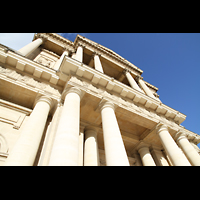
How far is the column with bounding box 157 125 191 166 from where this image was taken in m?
11.3

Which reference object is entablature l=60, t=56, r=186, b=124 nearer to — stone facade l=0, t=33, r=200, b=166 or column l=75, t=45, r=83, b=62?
stone facade l=0, t=33, r=200, b=166

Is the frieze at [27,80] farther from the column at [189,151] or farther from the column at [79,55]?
the column at [189,151]

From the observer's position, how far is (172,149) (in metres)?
12.4

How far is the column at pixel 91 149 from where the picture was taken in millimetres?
10570

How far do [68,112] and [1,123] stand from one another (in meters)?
4.66

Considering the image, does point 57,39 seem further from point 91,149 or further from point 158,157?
point 158,157

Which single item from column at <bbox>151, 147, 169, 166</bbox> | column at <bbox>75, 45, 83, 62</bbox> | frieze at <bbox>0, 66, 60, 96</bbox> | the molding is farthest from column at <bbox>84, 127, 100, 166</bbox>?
column at <bbox>75, 45, 83, 62</bbox>

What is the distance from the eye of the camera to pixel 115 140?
8469 millimetres

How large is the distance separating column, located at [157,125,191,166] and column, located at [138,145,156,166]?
10.6ft

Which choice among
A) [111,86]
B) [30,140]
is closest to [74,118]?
[30,140]

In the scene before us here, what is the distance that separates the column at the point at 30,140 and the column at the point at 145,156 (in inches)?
478

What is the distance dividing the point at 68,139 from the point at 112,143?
2.92m
